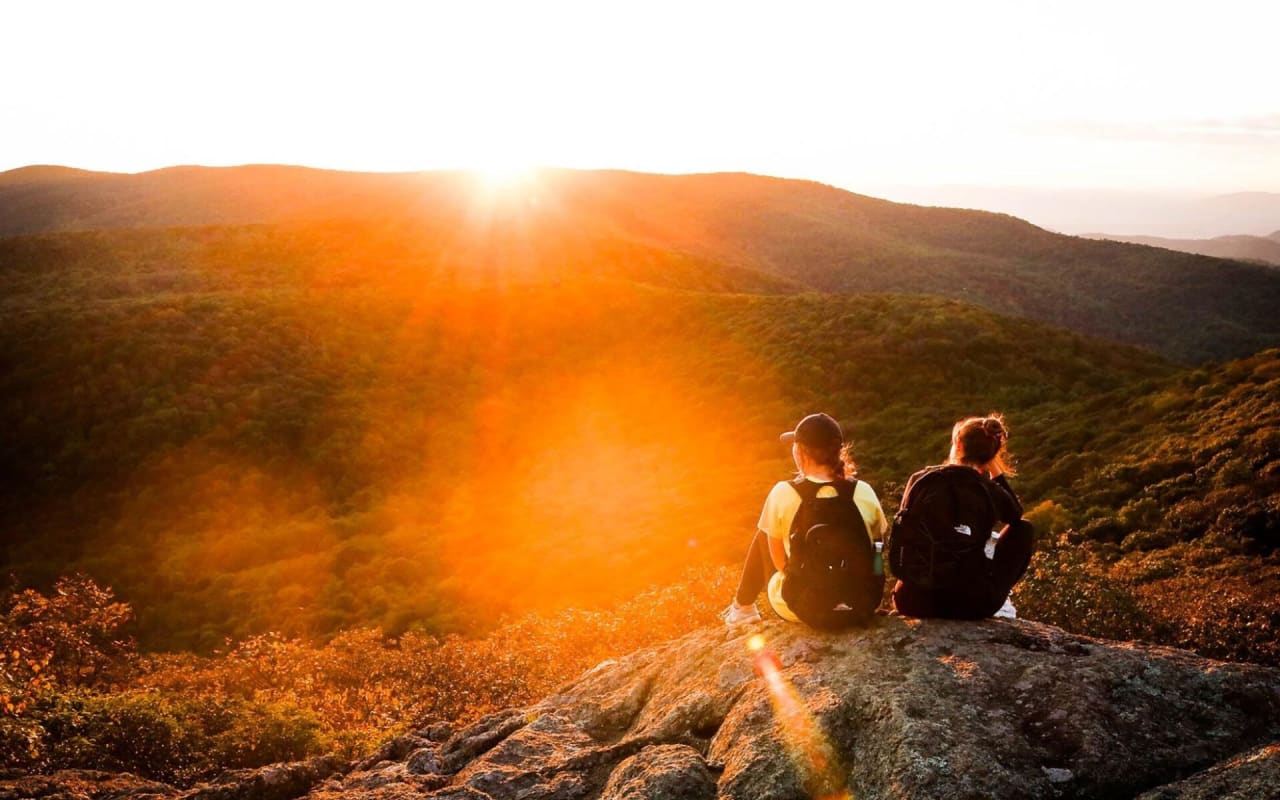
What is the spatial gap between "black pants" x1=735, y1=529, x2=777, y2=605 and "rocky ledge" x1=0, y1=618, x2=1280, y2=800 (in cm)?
45

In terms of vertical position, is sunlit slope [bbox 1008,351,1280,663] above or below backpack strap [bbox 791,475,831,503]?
below

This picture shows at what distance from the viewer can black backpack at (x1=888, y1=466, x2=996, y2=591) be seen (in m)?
6.70

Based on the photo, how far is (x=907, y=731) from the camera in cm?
555

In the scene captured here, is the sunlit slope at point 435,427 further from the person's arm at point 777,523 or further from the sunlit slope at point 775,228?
the sunlit slope at point 775,228

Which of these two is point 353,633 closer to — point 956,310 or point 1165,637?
point 1165,637

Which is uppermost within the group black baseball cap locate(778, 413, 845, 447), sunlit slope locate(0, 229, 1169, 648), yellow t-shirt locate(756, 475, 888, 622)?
black baseball cap locate(778, 413, 845, 447)

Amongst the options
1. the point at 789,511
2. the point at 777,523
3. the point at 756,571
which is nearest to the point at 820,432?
the point at 789,511

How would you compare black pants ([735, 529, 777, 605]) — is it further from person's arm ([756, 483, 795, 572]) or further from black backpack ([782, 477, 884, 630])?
black backpack ([782, 477, 884, 630])

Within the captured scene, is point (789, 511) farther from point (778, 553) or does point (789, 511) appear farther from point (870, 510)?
point (870, 510)

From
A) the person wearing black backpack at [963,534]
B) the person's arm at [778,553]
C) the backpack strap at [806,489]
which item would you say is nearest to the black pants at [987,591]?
the person wearing black backpack at [963,534]

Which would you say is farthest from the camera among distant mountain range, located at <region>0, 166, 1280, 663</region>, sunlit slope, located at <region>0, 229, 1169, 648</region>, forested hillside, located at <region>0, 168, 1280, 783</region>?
sunlit slope, located at <region>0, 229, 1169, 648</region>

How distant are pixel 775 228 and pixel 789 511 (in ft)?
370

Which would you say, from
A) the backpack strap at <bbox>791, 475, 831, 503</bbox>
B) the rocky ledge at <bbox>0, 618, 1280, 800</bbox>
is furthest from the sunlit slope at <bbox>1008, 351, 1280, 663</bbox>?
the backpack strap at <bbox>791, 475, 831, 503</bbox>

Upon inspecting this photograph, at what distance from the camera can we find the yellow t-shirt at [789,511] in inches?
276
